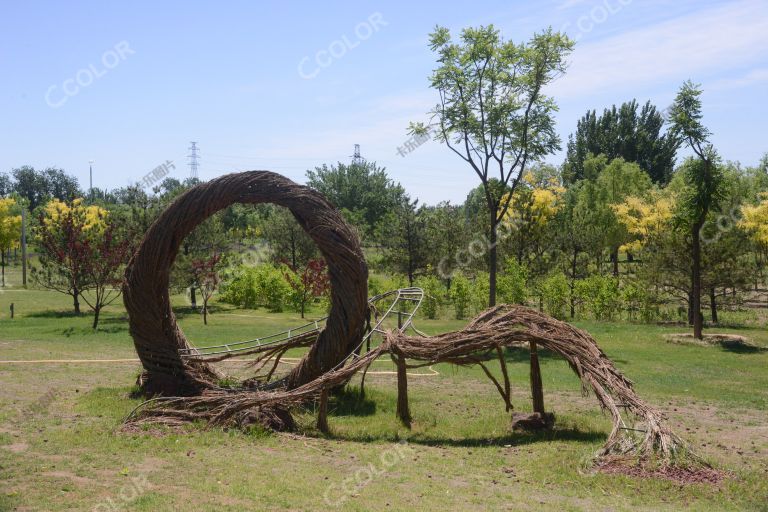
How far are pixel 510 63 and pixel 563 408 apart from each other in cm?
1141

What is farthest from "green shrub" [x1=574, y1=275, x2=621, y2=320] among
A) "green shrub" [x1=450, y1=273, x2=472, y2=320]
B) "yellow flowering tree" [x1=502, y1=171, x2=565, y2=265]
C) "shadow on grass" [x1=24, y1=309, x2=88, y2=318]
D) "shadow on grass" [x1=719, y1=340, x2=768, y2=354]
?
"shadow on grass" [x1=24, y1=309, x2=88, y2=318]

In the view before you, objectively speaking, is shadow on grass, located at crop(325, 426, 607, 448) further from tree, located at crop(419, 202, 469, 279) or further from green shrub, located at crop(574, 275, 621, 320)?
tree, located at crop(419, 202, 469, 279)

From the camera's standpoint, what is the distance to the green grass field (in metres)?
6.95

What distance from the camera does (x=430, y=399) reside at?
12367 millimetres

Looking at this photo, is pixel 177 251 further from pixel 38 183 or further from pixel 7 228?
pixel 38 183

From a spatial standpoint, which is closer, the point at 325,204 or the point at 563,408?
the point at 325,204

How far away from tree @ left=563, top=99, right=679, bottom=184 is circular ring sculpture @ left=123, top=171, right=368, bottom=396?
58.3 meters

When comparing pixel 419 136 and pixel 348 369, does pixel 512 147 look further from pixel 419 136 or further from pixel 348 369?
pixel 348 369

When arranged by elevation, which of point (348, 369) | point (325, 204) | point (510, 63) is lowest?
point (348, 369)

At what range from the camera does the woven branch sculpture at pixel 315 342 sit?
9.49m

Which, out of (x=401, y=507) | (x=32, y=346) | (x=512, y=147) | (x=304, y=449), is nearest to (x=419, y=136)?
(x=512, y=147)

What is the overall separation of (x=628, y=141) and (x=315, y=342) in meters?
65.9

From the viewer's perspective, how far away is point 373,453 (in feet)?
28.7

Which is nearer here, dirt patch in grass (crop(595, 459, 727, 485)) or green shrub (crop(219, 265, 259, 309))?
dirt patch in grass (crop(595, 459, 727, 485))
